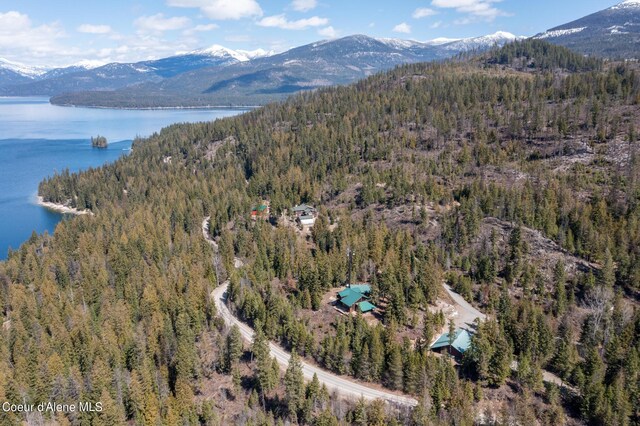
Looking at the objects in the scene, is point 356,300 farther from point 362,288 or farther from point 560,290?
point 560,290

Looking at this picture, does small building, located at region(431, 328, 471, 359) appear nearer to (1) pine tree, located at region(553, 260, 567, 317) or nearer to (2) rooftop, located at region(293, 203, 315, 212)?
(1) pine tree, located at region(553, 260, 567, 317)

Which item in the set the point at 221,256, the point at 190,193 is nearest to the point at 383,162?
the point at 190,193

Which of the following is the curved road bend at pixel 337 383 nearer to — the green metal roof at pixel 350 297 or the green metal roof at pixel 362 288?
the green metal roof at pixel 350 297

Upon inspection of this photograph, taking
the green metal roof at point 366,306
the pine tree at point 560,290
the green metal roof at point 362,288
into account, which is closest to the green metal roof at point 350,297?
the green metal roof at point 366,306

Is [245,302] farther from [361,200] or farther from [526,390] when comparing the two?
[361,200]

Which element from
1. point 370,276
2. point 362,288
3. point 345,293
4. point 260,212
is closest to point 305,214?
point 260,212

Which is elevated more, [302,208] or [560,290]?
[302,208]
